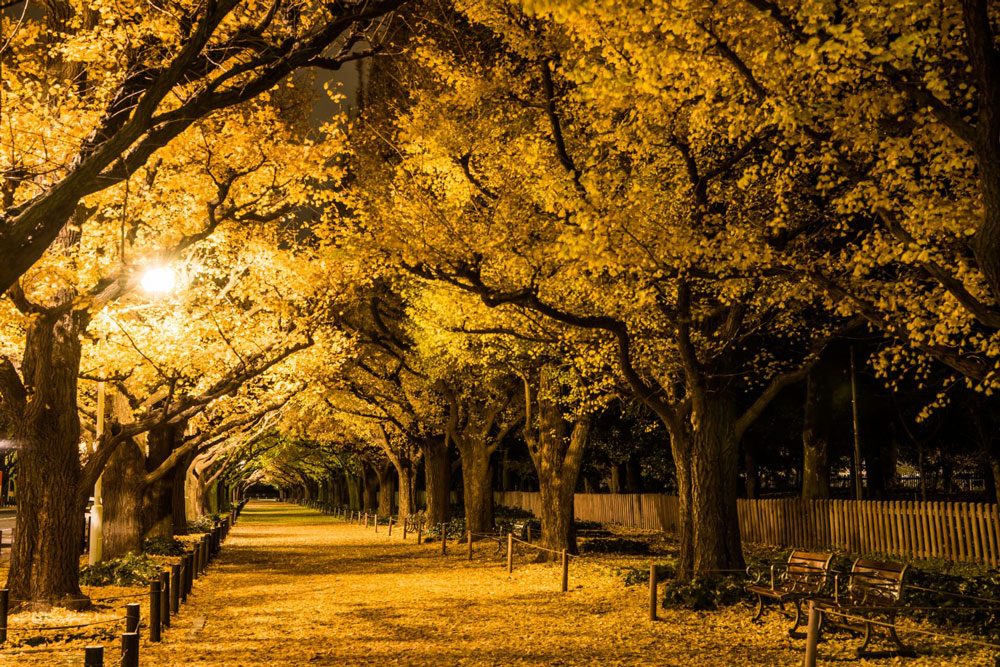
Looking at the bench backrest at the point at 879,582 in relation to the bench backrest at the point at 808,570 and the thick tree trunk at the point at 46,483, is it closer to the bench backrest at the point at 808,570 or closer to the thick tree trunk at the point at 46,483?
the bench backrest at the point at 808,570

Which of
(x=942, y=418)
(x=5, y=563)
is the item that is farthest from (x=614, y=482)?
(x=5, y=563)

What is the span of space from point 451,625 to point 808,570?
509 cm

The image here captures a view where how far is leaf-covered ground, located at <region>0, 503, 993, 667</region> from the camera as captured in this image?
9.98 meters

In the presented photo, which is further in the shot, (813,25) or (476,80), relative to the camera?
(476,80)

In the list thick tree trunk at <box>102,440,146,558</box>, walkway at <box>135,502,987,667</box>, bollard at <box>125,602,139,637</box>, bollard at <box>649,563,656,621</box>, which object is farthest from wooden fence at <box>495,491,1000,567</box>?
thick tree trunk at <box>102,440,146,558</box>

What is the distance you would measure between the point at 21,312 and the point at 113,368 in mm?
4627

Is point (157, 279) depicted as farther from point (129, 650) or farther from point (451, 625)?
point (129, 650)

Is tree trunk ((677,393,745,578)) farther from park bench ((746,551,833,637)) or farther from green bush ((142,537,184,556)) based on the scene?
green bush ((142,537,184,556))

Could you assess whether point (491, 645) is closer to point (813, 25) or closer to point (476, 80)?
point (813, 25)

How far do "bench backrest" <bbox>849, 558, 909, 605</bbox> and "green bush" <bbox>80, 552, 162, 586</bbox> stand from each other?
12388 millimetres

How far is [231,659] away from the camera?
Answer: 10297 mm

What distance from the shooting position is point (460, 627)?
12.4m

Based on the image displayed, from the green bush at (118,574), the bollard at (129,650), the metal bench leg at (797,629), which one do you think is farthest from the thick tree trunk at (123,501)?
the metal bench leg at (797,629)

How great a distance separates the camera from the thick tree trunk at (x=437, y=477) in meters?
31.6
